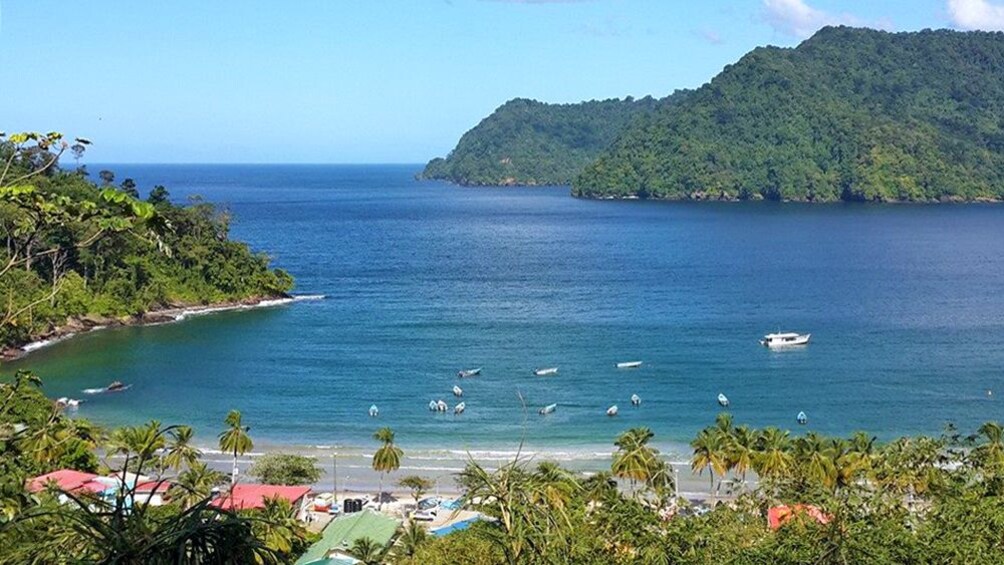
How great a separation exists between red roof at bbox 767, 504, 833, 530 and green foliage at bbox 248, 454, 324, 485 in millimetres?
16251

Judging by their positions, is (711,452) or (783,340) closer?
(711,452)

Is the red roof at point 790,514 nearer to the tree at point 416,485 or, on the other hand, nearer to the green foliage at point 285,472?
the tree at point 416,485

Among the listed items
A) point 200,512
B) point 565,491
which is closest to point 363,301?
point 565,491

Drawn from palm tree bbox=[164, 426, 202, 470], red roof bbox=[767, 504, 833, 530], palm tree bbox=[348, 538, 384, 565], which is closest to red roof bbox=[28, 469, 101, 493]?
palm tree bbox=[164, 426, 202, 470]

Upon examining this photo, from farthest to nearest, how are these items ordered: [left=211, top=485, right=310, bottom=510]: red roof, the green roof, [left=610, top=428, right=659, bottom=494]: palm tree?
[left=610, top=428, right=659, bottom=494]: palm tree < [left=211, top=485, right=310, bottom=510]: red roof < the green roof

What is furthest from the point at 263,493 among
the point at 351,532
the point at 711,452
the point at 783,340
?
the point at 783,340

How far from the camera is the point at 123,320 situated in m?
64.4

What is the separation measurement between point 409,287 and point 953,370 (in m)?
41.9

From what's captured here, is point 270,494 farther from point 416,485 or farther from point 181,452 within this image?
point 416,485

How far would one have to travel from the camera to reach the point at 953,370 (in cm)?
5209

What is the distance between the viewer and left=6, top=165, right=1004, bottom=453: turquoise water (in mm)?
44656

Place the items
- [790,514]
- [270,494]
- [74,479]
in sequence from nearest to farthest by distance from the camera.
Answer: [790,514] → [74,479] → [270,494]

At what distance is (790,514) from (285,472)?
19774 mm

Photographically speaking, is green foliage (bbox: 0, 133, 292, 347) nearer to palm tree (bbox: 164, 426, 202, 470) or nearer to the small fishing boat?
palm tree (bbox: 164, 426, 202, 470)
